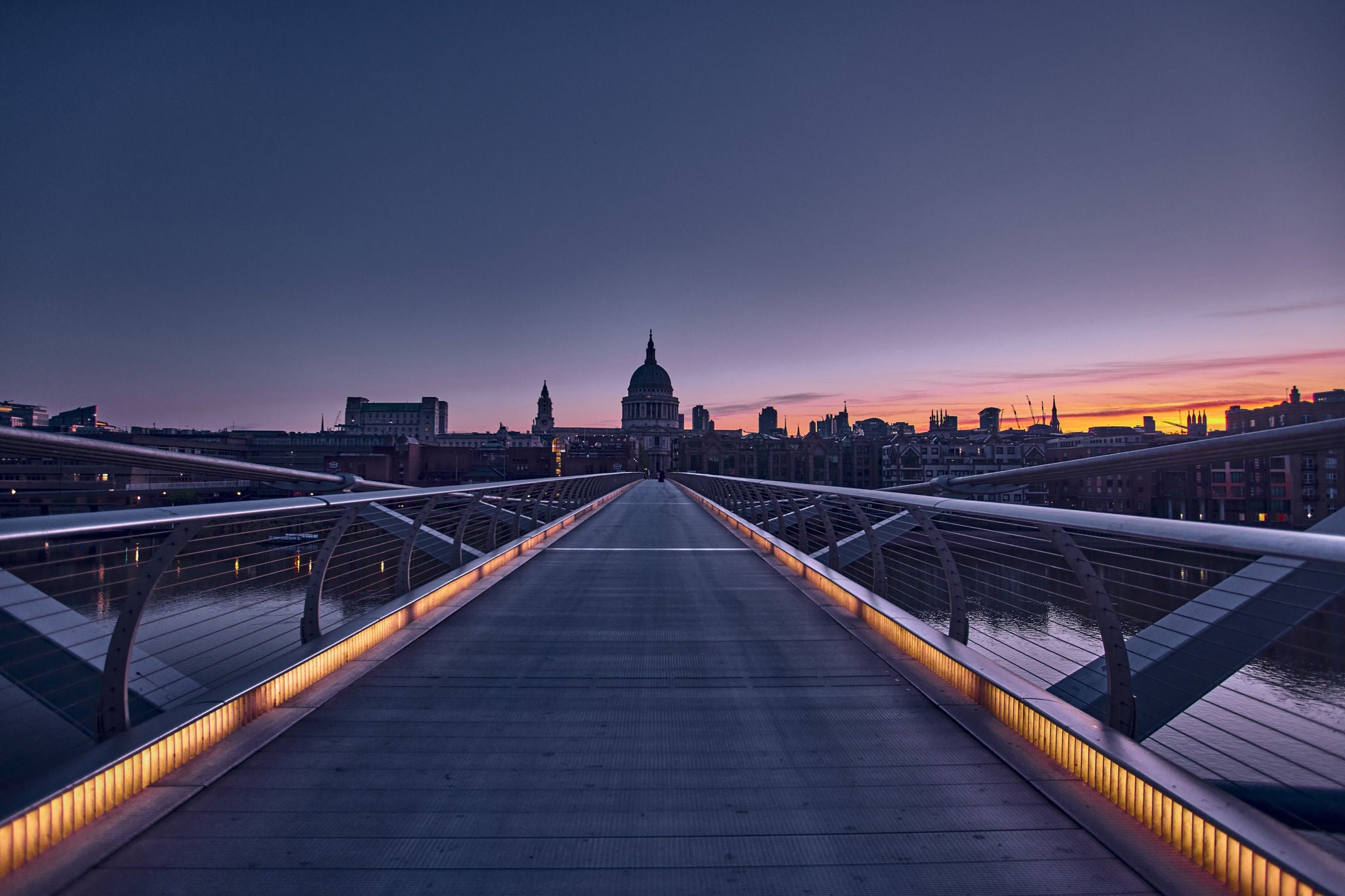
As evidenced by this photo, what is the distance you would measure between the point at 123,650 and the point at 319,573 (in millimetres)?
1260

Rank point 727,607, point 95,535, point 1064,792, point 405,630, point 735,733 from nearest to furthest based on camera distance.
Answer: point 1064,792, point 95,535, point 735,733, point 405,630, point 727,607

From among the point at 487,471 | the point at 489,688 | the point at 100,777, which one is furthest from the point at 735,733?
the point at 487,471

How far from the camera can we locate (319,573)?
400 cm

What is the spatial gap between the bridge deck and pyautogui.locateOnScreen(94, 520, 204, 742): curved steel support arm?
49cm

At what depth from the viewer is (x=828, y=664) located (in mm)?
4223

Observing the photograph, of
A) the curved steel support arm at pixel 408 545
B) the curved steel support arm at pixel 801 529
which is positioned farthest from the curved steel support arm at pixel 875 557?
the curved steel support arm at pixel 408 545

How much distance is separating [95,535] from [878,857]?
3303mm

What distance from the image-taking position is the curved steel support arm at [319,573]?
3.94m

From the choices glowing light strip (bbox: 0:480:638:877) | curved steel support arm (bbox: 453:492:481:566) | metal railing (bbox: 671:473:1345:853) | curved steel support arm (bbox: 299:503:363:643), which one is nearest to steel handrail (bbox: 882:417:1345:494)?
metal railing (bbox: 671:473:1345:853)

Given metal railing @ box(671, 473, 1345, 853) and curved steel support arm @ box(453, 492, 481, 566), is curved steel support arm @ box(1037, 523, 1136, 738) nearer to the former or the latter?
metal railing @ box(671, 473, 1345, 853)

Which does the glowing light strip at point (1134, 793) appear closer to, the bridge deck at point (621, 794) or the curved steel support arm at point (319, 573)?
the bridge deck at point (621, 794)

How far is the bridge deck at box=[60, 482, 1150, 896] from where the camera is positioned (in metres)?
2.16

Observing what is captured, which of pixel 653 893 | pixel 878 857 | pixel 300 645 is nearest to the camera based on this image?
pixel 653 893

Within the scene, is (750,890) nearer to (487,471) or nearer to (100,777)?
(100,777)
